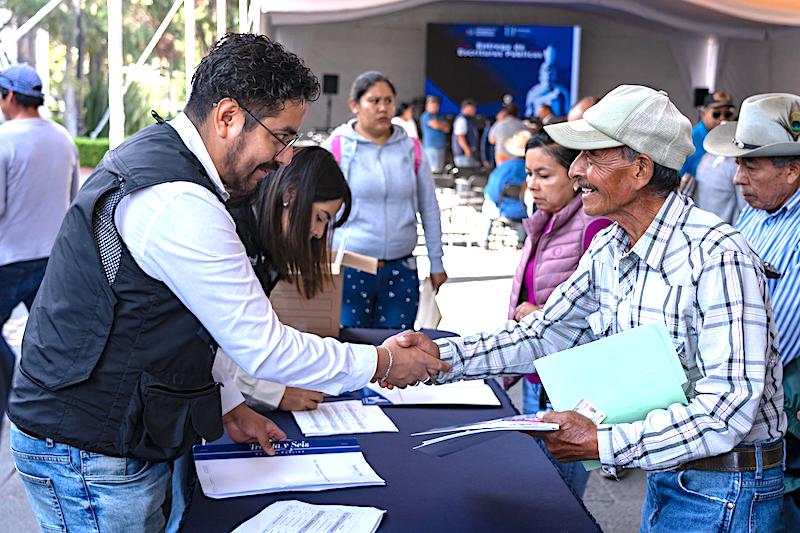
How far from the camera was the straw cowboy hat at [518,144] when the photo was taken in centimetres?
849

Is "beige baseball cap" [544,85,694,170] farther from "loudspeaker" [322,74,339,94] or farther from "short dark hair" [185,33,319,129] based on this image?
"loudspeaker" [322,74,339,94]

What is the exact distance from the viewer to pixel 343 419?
90.9 inches

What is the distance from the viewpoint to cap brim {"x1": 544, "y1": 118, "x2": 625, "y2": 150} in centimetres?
172

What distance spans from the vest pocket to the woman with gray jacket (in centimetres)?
232

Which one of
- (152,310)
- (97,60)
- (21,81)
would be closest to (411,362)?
(152,310)

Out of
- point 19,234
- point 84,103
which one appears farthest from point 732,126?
point 84,103

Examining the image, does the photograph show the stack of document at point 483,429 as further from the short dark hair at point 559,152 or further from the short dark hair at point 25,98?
the short dark hair at point 25,98

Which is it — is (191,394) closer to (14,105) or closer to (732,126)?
(732,126)

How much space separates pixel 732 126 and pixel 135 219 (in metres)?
2.05

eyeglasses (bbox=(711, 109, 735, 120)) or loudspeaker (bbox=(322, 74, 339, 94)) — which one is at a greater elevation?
loudspeaker (bbox=(322, 74, 339, 94))

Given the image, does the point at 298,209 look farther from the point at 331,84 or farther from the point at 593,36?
the point at 593,36

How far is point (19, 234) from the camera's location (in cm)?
416

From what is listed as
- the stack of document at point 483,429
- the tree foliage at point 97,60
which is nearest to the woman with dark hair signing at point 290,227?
the stack of document at point 483,429

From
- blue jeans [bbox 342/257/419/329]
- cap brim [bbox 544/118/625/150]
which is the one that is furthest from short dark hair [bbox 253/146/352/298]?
blue jeans [bbox 342/257/419/329]
